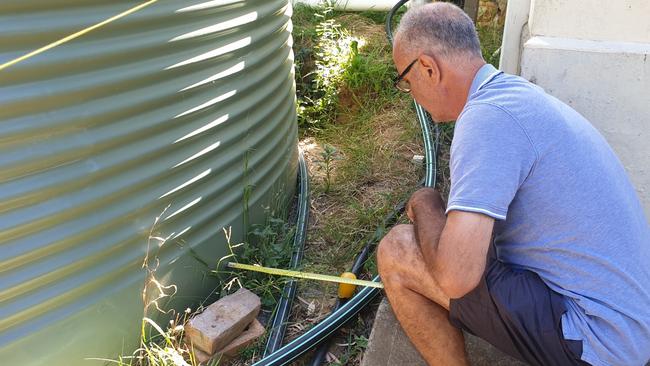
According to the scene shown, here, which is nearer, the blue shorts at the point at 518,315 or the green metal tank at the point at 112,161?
the blue shorts at the point at 518,315

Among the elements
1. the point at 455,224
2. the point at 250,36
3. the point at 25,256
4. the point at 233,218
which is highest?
the point at 250,36

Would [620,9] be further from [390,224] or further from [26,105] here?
[26,105]

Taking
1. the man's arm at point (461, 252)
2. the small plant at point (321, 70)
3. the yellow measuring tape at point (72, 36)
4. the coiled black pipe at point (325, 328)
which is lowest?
the coiled black pipe at point (325, 328)

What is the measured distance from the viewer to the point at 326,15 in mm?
5422

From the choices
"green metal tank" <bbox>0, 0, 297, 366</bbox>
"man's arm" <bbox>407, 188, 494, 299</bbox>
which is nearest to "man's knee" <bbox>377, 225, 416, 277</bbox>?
"man's arm" <bbox>407, 188, 494, 299</bbox>

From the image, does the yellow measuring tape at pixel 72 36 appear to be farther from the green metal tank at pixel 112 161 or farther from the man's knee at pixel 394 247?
the man's knee at pixel 394 247

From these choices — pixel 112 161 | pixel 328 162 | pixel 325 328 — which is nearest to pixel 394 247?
pixel 325 328

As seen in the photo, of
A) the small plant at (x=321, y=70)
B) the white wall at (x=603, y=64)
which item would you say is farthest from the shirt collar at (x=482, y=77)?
the small plant at (x=321, y=70)

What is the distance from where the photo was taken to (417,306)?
6.09 ft

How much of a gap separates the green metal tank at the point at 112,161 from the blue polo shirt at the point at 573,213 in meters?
1.08

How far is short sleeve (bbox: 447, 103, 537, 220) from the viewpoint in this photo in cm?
149

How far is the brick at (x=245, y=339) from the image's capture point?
236 cm

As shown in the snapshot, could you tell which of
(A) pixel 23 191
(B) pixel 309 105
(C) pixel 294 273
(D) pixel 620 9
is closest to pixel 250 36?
(C) pixel 294 273

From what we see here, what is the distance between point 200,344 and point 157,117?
86 cm
